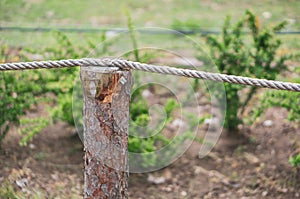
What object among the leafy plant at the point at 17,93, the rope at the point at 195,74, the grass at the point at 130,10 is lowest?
the rope at the point at 195,74

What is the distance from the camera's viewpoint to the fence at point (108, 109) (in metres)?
1.96

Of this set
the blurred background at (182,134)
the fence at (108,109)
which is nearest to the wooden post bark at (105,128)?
the fence at (108,109)

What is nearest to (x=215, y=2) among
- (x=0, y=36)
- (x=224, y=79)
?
(x=0, y=36)

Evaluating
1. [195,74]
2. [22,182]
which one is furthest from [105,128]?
[22,182]

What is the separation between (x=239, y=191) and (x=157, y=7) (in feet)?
13.9

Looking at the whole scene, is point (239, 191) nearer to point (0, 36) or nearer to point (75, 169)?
point (75, 169)

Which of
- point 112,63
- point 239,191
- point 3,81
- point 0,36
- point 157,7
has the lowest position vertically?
point 239,191

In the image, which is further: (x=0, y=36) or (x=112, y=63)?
(x=0, y=36)

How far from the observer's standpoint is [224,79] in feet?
6.50

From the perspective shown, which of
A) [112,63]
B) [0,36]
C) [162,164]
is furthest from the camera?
[0,36]

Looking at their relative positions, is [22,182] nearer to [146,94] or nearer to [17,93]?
[17,93]

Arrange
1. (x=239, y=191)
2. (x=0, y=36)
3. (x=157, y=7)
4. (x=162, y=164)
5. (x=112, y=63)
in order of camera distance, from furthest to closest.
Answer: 1. (x=157, y=7)
2. (x=0, y=36)
3. (x=162, y=164)
4. (x=239, y=191)
5. (x=112, y=63)

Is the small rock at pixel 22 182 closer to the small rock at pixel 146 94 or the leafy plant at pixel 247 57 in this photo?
the leafy plant at pixel 247 57

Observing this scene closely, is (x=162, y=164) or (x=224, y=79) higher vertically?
(x=224, y=79)
